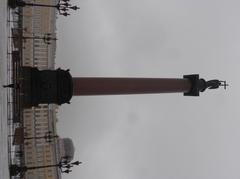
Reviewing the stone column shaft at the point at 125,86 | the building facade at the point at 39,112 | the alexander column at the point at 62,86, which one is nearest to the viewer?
the alexander column at the point at 62,86

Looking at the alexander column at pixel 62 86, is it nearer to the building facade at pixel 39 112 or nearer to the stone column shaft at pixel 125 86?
the stone column shaft at pixel 125 86

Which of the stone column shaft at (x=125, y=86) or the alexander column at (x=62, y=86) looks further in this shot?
the stone column shaft at (x=125, y=86)

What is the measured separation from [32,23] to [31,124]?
67.6ft

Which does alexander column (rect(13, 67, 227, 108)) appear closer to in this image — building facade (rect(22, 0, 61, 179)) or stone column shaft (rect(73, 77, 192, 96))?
stone column shaft (rect(73, 77, 192, 96))

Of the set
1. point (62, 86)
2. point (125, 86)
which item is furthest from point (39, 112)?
point (62, 86)

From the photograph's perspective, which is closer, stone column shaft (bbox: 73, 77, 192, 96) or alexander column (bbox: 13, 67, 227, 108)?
alexander column (bbox: 13, 67, 227, 108)

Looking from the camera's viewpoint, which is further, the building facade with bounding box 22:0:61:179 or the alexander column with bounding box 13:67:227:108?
the building facade with bounding box 22:0:61:179

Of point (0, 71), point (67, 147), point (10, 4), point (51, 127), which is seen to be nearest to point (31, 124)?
point (51, 127)

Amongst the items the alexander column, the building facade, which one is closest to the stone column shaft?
the alexander column

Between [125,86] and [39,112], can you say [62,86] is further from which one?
[39,112]

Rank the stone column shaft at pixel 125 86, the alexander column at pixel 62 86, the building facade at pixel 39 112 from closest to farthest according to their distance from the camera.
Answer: the alexander column at pixel 62 86
the stone column shaft at pixel 125 86
the building facade at pixel 39 112

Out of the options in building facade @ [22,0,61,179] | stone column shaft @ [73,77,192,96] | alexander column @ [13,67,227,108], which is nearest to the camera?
alexander column @ [13,67,227,108]

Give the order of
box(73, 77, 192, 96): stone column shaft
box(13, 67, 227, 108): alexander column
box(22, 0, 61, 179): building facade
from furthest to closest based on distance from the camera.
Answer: box(22, 0, 61, 179): building facade, box(73, 77, 192, 96): stone column shaft, box(13, 67, 227, 108): alexander column

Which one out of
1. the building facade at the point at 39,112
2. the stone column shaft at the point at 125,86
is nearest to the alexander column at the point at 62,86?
the stone column shaft at the point at 125,86
